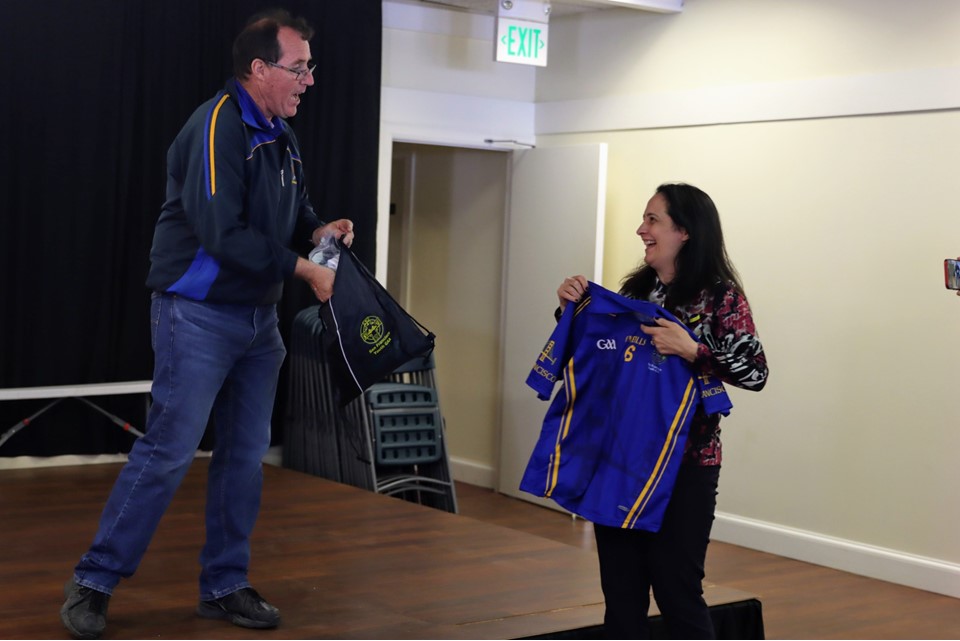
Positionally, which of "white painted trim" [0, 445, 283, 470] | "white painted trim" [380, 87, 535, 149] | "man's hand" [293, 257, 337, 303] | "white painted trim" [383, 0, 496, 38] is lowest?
"white painted trim" [0, 445, 283, 470]

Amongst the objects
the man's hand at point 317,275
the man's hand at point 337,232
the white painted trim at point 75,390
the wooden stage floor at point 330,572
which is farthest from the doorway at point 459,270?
the man's hand at point 317,275

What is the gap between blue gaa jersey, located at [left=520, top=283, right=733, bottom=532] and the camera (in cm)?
269

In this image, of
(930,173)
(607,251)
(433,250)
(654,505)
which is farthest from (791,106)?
(654,505)

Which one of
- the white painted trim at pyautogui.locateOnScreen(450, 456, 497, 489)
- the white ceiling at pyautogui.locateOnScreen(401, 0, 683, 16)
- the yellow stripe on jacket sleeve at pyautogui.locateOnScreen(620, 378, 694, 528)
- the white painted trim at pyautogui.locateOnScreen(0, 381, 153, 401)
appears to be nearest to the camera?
the yellow stripe on jacket sleeve at pyautogui.locateOnScreen(620, 378, 694, 528)

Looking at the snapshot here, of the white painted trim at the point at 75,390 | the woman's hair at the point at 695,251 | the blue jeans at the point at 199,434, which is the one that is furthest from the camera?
the white painted trim at the point at 75,390

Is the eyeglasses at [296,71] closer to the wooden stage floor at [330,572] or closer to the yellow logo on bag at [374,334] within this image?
the yellow logo on bag at [374,334]

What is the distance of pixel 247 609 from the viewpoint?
10.5 ft

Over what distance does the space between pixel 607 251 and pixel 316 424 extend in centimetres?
201

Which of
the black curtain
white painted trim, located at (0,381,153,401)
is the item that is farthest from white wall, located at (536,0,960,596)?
white painted trim, located at (0,381,153,401)

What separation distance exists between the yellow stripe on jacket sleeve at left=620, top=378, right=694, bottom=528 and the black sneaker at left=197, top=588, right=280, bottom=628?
1137 mm

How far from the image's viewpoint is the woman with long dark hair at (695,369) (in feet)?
8.82

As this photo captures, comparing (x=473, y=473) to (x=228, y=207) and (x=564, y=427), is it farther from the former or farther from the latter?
(x=228, y=207)

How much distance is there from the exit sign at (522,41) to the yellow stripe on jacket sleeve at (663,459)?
389 cm

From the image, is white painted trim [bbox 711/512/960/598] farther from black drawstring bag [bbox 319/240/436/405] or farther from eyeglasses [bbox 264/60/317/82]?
eyeglasses [bbox 264/60/317/82]
